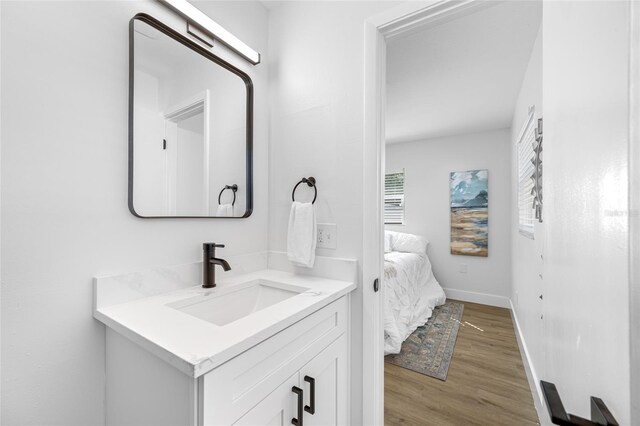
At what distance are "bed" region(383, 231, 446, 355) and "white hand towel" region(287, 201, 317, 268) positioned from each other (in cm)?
129

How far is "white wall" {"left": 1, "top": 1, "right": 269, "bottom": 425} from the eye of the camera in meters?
0.73

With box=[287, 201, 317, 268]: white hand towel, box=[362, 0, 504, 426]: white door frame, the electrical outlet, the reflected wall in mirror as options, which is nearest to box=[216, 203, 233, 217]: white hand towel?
the reflected wall in mirror

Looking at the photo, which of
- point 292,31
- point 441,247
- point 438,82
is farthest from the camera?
A: point 441,247

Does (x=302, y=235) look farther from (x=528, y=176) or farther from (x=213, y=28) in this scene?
(x=528, y=176)

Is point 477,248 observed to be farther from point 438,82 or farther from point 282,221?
point 282,221

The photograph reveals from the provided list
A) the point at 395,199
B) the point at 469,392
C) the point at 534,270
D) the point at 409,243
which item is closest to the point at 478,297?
the point at 409,243

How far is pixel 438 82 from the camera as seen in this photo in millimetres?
2346

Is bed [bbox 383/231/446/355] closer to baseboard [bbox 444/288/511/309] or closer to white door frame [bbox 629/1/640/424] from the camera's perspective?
baseboard [bbox 444/288/511/309]

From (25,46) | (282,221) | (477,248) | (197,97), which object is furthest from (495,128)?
(25,46)

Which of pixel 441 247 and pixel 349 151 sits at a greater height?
pixel 349 151

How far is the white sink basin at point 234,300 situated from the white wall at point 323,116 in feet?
0.85

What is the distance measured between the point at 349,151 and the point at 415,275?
2536 millimetres

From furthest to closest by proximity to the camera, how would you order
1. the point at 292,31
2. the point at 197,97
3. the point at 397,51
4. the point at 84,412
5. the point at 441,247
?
the point at 441,247, the point at 397,51, the point at 292,31, the point at 197,97, the point at 84,412

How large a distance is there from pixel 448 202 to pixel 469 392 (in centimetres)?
267
